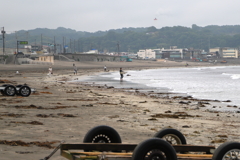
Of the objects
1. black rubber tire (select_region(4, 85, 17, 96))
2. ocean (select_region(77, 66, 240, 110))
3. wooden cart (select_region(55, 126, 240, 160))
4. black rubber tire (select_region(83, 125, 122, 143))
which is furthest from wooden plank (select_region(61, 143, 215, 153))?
ocean (select_region(77, 66, 240, 110))

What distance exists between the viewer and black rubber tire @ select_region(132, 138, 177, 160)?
18.4ft

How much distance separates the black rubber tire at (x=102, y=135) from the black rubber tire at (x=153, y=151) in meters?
1.40

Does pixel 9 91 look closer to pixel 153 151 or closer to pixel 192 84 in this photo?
pixel 153 151

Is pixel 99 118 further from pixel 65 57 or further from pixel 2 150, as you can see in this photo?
pixel 65 57

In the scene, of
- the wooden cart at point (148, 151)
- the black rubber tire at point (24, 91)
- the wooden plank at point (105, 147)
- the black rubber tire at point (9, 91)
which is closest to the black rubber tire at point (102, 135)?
the wooden cart at point (148, 151)

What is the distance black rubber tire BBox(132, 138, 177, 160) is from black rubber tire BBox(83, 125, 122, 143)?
4.60ft

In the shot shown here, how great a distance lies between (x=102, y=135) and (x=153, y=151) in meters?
1.56

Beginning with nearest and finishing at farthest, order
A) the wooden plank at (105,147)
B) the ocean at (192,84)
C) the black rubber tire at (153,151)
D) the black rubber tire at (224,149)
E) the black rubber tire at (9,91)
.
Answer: the black rubber tire at (153,151), the black rubber tire at (224,149), the wooden plank at (105,147), the black rubber tire at (9,91), the ocean at (192,84)

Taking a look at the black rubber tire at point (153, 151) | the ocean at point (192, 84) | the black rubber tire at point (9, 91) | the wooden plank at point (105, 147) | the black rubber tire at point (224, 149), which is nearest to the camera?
the black rubber tire at point (153, 151)

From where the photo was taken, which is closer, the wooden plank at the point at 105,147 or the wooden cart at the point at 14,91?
the wooden plank at the point at 105,147

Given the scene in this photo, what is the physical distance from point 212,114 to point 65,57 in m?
138

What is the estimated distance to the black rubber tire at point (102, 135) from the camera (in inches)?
272

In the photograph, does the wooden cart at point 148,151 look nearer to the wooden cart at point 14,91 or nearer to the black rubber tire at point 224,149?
the black rubber tire at point 224,149

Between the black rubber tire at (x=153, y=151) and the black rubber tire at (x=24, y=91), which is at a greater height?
the black rubber tire at (x=153, y=151)
